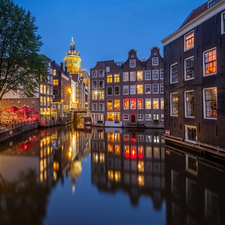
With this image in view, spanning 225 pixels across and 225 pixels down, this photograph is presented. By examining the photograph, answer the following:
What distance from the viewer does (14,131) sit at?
24.2 m

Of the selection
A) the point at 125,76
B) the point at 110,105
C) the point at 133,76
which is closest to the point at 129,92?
the point at 133,76

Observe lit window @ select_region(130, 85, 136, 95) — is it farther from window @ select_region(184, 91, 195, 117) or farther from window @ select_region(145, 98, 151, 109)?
window @ select_region(184, 91, 195, 117)

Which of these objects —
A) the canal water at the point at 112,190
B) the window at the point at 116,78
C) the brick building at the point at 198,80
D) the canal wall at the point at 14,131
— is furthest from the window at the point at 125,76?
the canal water at the point at 112,190

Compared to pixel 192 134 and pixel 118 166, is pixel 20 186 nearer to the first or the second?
pixel 118 166

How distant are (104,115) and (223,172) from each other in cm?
3146

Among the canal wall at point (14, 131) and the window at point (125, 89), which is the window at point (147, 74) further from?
the canal wall at point (14, 131)

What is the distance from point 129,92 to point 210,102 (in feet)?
83.2

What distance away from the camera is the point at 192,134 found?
1622 cm

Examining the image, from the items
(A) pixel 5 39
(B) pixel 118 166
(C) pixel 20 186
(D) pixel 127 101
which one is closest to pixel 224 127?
(B) pixel 118 166

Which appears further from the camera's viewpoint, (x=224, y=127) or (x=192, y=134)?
(x=192, y=134)

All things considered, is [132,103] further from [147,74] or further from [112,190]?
[112,190]

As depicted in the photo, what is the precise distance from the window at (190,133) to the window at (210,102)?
239 cm

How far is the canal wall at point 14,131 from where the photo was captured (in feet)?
66.2

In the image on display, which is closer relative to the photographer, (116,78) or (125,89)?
(125,89)
